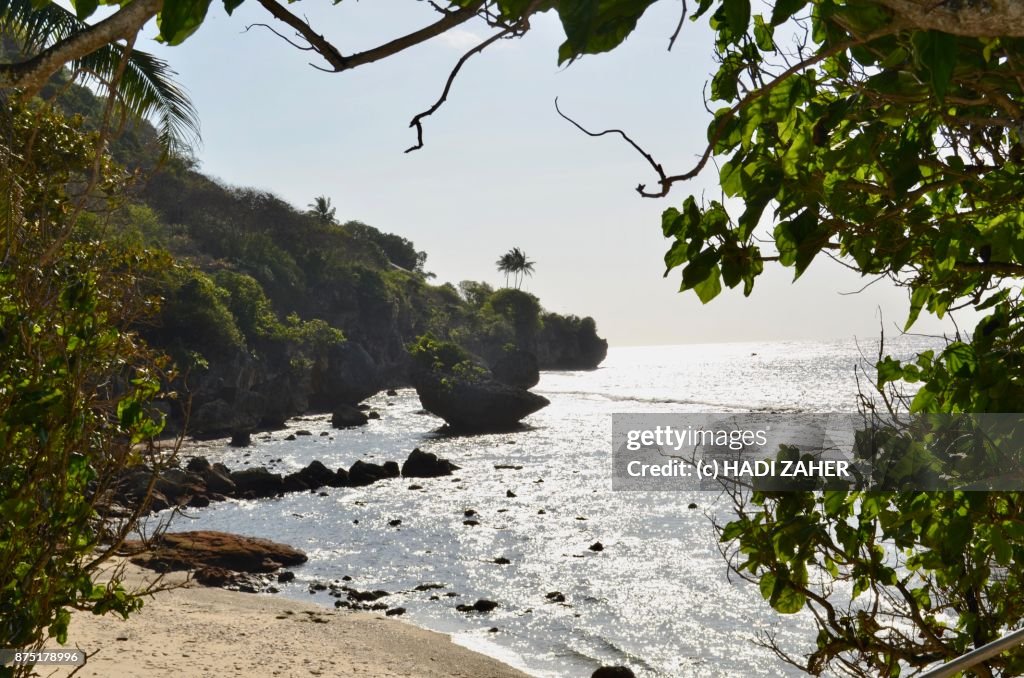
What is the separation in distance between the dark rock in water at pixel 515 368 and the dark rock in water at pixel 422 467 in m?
32.1

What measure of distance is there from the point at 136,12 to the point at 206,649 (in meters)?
12.8

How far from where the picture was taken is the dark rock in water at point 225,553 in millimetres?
18266

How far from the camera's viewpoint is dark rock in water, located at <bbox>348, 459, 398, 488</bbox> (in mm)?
31312

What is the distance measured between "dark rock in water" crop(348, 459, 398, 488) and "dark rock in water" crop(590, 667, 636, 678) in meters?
19.1

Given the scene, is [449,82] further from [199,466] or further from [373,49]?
[199,466]

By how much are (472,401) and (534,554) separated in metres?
29.7

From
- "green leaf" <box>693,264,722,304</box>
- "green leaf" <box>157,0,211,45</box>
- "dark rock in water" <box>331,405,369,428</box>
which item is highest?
"green leaf" <box>157,0,211,45</box>

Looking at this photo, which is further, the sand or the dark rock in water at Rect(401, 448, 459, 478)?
the dark rock in water at Rect(401, 448, 459, 478)

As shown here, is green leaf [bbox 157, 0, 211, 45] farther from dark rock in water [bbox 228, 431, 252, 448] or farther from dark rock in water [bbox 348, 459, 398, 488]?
dark rock in water [bbox 228, 431, 252, 448]

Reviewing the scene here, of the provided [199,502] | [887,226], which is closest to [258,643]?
[887,226]

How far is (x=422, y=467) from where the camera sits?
33.8 m

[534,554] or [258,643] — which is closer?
[258,643]

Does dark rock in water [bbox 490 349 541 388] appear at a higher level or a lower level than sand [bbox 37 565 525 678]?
higher

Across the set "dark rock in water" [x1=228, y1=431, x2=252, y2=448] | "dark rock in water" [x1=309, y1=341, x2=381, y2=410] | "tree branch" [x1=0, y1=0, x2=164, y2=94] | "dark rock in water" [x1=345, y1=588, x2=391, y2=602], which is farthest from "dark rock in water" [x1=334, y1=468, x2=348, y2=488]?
"tree branch" [x1=0, y1=0, x2=164, y2=94]
